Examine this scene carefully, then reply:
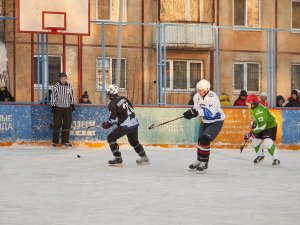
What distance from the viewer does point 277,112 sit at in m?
20.7

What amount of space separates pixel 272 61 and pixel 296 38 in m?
10.5

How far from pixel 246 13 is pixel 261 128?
17.4m

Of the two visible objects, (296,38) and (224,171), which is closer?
(224,171)

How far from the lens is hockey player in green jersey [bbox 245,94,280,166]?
1485 cm

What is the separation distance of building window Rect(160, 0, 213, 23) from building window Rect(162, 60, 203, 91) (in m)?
1.90

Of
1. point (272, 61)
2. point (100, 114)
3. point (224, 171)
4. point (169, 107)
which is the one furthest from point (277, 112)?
point (224, 171)

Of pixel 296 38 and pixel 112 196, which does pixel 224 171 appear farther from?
pixel 296 38

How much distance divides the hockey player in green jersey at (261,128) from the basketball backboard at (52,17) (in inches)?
242

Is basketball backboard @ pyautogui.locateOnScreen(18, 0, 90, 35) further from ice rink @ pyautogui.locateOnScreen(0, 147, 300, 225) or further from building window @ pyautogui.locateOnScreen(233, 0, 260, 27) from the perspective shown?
building window @ pyautogui.locateOnScreen(233, 0, 260, 27)

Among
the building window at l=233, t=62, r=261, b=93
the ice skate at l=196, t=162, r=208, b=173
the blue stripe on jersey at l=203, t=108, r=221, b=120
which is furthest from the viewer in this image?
the building window at l=233, t=62, r=261, b=93

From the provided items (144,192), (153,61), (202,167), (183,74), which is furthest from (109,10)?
(144,192)

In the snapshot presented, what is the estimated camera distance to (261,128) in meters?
15.0

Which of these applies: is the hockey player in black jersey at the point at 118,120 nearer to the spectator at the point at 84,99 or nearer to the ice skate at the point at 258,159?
the ice skate at the point at 258,159

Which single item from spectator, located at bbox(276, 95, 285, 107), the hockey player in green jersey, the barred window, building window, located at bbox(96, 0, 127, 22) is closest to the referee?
the hockey player in green jersey
